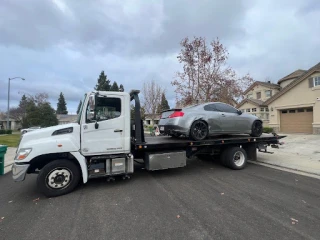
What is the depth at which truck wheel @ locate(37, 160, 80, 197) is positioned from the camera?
183 inches

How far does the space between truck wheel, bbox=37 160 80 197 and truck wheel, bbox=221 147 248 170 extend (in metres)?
4.87

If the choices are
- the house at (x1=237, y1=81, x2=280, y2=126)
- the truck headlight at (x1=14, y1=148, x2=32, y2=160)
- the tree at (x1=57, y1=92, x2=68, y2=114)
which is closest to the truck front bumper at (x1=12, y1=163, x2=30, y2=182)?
the truck headlight at (x1=14, y1=148, x2=32, y2=160)

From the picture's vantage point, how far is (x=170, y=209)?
13.1 feet

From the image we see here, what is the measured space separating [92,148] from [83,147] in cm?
22

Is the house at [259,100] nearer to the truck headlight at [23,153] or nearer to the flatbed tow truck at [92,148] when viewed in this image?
the flatbed tow truck at [92,148]

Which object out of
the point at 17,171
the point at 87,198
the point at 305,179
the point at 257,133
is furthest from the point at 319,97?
the point at 17,171

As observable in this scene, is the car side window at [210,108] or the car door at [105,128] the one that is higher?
the car side window at [210,108]

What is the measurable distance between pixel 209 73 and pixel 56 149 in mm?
14731

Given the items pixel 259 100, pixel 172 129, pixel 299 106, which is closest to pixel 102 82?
pixel 259 100

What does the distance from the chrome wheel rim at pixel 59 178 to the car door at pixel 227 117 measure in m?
5.03

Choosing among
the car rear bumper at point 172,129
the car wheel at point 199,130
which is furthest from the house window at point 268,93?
the car rear bumper at point 172,129

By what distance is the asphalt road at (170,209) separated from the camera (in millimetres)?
3195

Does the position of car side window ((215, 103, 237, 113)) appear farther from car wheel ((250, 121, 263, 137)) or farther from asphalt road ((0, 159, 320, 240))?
asphalt road ((0, 159, 320, 240))

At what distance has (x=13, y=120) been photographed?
68375 mm
